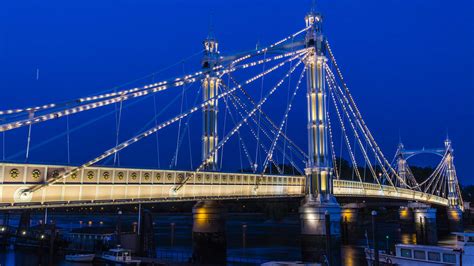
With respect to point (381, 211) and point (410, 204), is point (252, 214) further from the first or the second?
point (410, 204)

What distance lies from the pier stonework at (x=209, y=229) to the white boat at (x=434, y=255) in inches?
556

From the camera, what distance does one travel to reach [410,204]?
260 ft

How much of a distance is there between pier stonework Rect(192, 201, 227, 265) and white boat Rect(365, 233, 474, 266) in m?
14.1

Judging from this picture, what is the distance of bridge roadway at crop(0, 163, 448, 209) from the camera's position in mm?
20594


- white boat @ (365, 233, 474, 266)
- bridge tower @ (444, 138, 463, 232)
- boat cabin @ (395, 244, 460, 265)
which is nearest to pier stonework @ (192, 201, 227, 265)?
white boat @ (365, 233, 474, 266)

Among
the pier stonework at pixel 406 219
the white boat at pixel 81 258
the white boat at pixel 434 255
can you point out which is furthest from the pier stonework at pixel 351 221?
the white boat at pixel 81 258

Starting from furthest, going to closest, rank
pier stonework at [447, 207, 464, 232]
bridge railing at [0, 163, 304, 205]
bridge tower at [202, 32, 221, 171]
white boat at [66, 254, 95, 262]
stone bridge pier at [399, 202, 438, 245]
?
pier stonework at [447, 207, 464, 232], stone bridge pier at [399, 202, 438, 245], bridge tower at [202, 32, 221, 171], white boat at [66, 254, 95, 262], bridge railing at [0, 163, 304, 205]

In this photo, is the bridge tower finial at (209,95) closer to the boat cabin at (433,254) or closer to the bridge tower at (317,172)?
the bridge tower at (317,172)

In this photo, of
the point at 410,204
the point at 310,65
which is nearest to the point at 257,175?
the point at 310,65

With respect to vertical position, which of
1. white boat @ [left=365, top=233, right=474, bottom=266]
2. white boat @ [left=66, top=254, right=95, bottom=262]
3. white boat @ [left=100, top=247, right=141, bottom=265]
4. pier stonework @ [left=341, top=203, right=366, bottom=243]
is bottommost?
white boat @ [left=66, top=254, right=95, bottom=262]

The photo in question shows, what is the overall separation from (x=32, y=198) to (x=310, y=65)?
27018mm

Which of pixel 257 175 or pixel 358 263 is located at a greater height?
pixel 257 175

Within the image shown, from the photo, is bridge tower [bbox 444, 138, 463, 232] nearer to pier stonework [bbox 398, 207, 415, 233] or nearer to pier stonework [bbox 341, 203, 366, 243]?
pier stonework [bbox 398, 207, 415, 233]

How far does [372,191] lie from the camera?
59875mm
